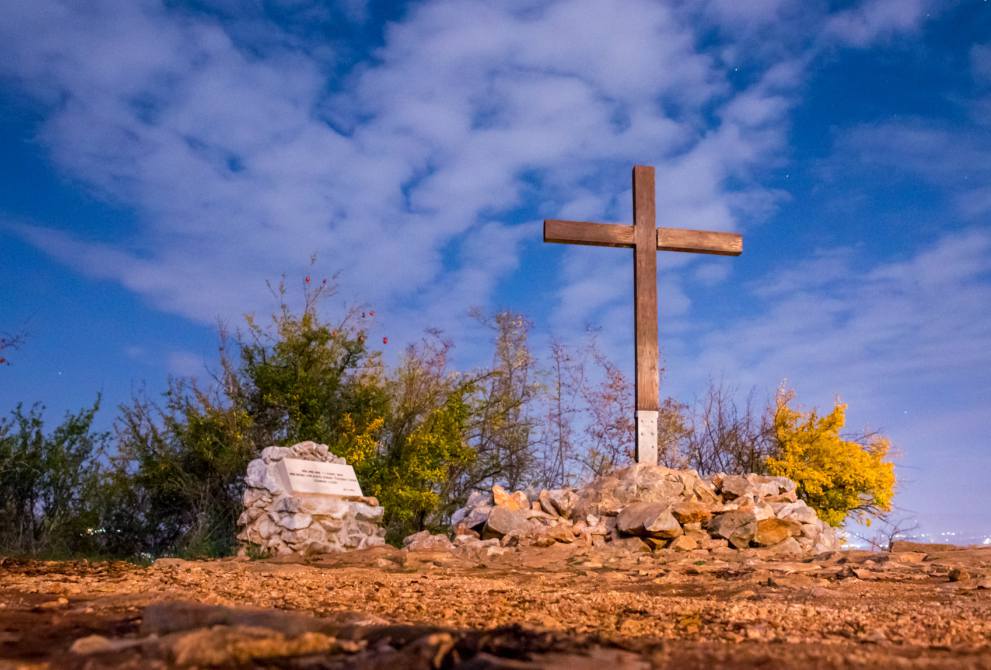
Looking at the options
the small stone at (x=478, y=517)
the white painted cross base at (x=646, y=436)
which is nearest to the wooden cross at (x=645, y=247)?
the white painted cross base at (x=646, y=436)

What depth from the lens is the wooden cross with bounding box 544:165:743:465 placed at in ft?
38.4

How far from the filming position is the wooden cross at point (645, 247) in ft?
38.4

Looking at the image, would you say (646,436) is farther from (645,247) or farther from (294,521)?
(294,521)

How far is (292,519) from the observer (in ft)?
33.3

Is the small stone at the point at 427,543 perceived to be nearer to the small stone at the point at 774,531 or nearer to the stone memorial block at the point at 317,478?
the stone memorial block at the point at 317,478

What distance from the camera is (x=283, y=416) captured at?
13680 millimetres

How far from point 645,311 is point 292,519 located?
18.8 feet

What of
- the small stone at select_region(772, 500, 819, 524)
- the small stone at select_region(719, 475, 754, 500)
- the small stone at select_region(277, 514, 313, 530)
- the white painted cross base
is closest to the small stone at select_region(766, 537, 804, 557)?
the small stone at select_region(772, 500, 819, 524)

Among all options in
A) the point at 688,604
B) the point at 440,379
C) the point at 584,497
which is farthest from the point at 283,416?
the point at 688,604

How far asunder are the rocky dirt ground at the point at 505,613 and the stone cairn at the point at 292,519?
4.40ft

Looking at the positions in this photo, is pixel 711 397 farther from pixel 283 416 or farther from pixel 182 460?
pixel 182 460

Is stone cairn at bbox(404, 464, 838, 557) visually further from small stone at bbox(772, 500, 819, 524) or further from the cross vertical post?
the cross vertical post

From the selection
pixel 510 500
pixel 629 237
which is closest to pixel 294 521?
pixel 510 500

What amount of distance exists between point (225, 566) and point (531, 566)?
9.71 ft
